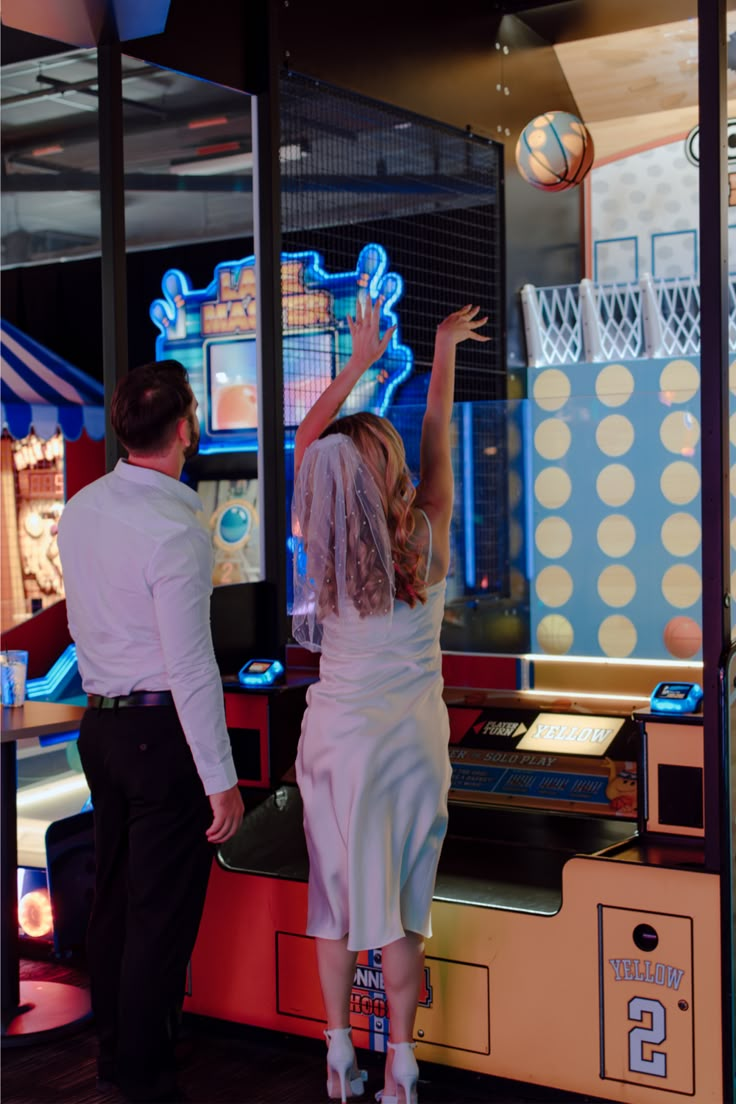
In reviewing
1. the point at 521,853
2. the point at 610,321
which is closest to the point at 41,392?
the point at 610,321

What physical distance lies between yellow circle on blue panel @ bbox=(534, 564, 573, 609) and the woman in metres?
1.51

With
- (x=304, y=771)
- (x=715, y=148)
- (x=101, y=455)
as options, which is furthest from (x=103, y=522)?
(x=101, y=455)

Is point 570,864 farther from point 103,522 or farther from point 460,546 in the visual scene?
point 460,546

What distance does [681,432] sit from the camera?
3842 millimetres

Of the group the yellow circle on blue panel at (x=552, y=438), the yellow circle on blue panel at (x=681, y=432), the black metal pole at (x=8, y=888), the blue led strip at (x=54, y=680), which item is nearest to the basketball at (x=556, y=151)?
the yellow circle on blue panel at (x=552, y=438)

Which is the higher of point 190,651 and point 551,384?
point 551,384

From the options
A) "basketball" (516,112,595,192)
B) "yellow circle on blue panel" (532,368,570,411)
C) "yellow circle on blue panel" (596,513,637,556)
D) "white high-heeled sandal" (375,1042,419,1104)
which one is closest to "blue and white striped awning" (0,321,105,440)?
"yellow circle on blue panel" (532,368,570,411)

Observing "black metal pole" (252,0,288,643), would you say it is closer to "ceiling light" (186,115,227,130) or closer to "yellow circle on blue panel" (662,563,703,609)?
"yellow circle on blue panel" (662,563,703,609)

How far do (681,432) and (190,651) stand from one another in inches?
80.1

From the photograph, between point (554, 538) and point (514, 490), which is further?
point (514, 490)

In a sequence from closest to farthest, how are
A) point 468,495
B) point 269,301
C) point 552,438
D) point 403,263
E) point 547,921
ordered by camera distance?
point 547,921 → point 269,301 → point 552,438 → point 468,495 → point 403,263

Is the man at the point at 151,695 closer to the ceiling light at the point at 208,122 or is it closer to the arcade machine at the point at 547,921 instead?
the arcade machine at the point at 547,921

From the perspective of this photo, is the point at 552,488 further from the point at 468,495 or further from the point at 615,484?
the point at 468,495

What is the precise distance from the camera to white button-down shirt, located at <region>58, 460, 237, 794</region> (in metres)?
2.49
